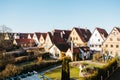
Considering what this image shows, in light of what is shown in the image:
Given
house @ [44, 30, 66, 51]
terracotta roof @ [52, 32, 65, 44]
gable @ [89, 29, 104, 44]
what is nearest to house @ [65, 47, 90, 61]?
gable @ [89, 29, 104, 44]

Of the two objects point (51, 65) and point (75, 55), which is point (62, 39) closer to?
point (75, 55)

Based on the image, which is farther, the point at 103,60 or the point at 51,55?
the point at 51,55

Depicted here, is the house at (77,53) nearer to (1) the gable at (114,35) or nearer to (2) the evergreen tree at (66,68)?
(1) the gable at (114,35)

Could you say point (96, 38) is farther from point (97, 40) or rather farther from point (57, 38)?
point (57, 38)

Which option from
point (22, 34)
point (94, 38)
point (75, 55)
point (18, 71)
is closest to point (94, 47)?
point (94, 38)

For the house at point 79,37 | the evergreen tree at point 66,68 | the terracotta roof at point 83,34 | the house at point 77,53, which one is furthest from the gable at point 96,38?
the evergreen tree at point 66,68

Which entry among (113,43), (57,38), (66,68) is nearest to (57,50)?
(57,38)
